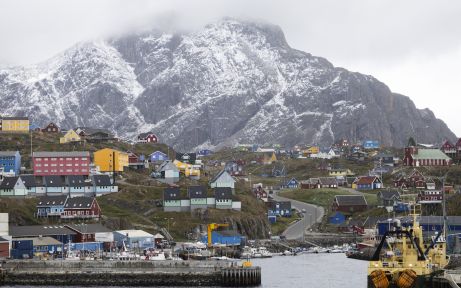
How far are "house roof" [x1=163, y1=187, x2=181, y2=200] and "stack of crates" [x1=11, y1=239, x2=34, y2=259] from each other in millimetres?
37870

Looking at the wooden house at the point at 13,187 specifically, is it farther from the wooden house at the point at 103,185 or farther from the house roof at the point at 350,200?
the house roof at the point at 350,200

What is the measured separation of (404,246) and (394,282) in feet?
10.6

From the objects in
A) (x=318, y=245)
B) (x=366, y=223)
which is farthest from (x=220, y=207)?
(x=366, y=223)

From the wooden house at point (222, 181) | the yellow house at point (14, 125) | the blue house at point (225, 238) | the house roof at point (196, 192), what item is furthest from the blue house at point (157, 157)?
the blue house at point (225, 238)

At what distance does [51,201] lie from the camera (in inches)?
5482

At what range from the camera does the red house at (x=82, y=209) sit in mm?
137500

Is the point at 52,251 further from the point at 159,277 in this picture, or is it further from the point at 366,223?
the point at 366,223

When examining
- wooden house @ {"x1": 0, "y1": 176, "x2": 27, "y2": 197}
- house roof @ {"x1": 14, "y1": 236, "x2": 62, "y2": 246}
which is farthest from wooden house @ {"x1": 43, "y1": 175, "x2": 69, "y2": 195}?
house roof @ {"x1": 14, "y1": 236, "x2": 62, "y2": 246}

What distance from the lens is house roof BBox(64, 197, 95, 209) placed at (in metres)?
138

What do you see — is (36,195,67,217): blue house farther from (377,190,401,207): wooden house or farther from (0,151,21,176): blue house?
(377,190,401,207): wooden house

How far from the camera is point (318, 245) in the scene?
14950 cm

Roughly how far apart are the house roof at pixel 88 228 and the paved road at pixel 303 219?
121 feet

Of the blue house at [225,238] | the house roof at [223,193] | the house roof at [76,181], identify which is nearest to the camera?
the blue house at [225,238]

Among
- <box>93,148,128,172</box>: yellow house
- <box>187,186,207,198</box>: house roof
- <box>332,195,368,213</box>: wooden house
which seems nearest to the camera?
<box>187,186,207,198</box>: house roof
